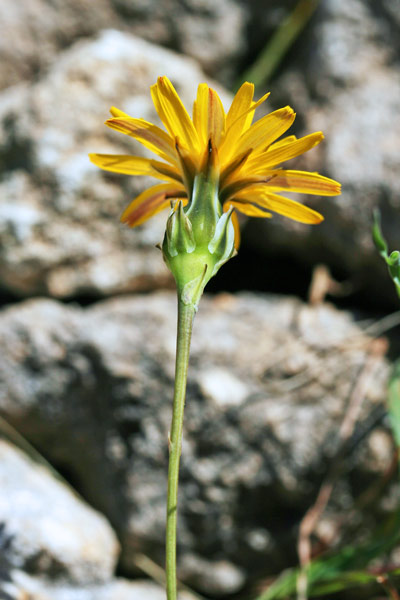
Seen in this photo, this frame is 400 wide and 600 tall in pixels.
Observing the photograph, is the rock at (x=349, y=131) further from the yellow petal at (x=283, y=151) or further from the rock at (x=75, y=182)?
the yellow petal at (x=283, y=151)

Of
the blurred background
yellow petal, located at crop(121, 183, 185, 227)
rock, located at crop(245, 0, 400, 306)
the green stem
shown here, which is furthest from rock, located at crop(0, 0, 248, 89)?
the green stem

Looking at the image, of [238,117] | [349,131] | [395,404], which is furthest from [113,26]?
[395,404]

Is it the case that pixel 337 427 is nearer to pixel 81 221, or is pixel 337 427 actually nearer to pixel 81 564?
pixel 81 564

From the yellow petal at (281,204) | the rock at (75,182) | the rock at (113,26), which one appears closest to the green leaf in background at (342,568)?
the yellow petal at (281,204)

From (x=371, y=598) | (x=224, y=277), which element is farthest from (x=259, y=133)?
(x=371, y=598)

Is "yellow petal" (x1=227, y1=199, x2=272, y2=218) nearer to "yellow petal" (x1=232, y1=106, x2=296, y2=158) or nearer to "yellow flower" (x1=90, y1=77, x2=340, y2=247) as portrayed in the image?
"yellow flower" (x1=90, y1=77, x2=340, y2=247)

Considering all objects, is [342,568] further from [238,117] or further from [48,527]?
[238,117]
